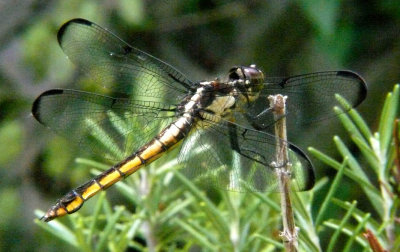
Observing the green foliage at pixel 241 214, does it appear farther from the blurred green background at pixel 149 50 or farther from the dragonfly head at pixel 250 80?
the blurred green background at pixel 149 50

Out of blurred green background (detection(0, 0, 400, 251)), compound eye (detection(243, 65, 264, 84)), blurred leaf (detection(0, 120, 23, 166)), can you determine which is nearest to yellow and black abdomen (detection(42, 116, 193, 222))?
compound eye (detection(243, 65, 264, 84))

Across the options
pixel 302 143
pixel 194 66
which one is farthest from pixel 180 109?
pixel 194 66

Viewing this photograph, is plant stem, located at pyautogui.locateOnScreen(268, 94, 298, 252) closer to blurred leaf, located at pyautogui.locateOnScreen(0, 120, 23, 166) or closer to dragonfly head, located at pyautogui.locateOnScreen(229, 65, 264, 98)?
dragonfly head, located at pyautogui.locateOnScreen(229, 65, 264, 98)

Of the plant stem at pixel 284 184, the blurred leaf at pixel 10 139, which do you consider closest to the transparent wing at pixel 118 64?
the plant stem at pixel 284 184

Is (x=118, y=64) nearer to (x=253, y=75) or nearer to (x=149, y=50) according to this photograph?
(x=253, y=75)

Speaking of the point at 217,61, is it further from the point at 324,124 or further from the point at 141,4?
the point at 324,124

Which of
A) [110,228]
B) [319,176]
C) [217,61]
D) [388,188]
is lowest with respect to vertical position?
[110,228]

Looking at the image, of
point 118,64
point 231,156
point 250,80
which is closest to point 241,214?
point 231,156
